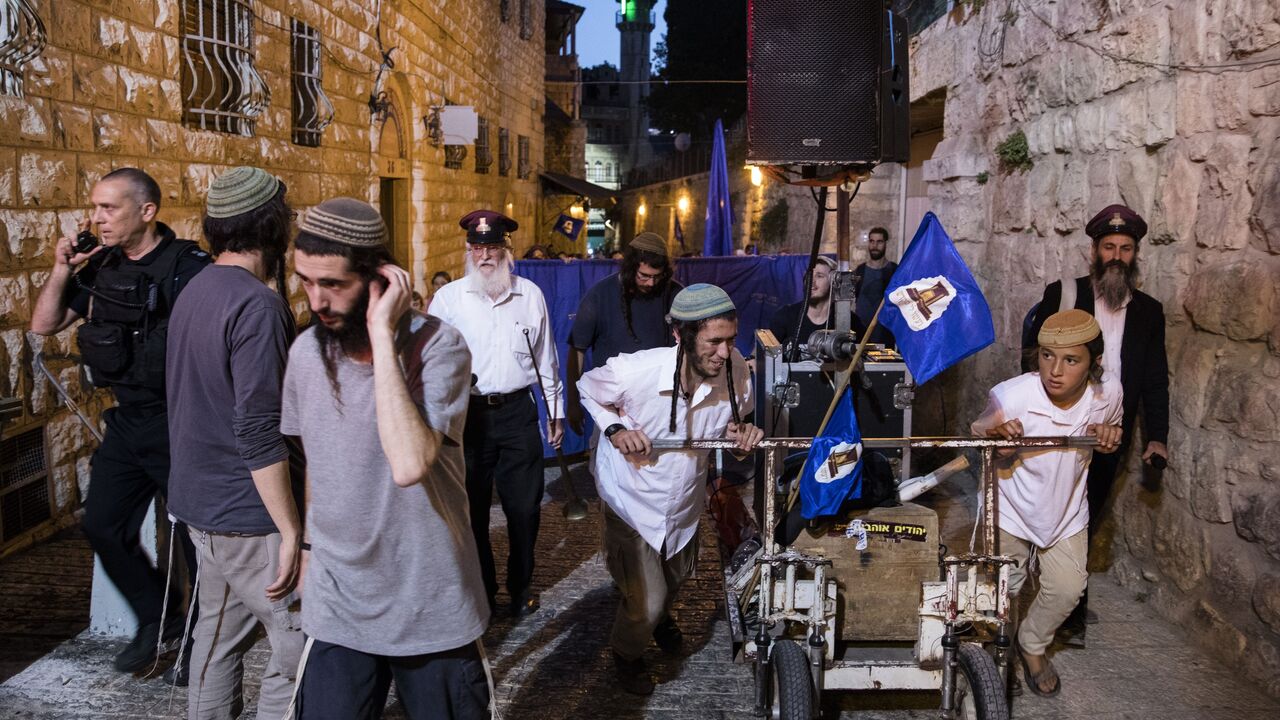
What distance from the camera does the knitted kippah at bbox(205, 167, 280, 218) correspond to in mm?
3293

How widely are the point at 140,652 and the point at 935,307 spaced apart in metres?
3.61

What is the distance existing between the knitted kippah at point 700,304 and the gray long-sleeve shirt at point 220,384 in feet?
4.77

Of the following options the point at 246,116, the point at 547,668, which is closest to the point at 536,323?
the point at 547,668

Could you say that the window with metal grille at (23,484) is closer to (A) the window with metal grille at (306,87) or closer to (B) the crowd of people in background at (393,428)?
(B) the crowd of people in background at (393,428)

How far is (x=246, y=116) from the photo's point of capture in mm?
8320

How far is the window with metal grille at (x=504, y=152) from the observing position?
20703 mm

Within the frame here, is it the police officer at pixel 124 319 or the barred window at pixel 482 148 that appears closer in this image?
the police officer at pixel 124 319

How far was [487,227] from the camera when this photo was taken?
570cm

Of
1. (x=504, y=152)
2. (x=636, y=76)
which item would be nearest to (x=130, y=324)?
(x=504, y=152)

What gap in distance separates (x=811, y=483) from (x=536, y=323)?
2.17 m

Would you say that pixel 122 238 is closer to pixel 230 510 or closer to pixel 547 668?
pixel 230 510

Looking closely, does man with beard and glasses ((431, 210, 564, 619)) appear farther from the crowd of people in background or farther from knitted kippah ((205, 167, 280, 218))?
knitted kippah ((205, 167, 280, 218))

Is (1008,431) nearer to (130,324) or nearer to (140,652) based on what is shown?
(130,324)

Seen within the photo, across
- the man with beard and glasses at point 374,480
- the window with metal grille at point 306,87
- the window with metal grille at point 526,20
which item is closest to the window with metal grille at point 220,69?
the window with metal grille at point 306,87
